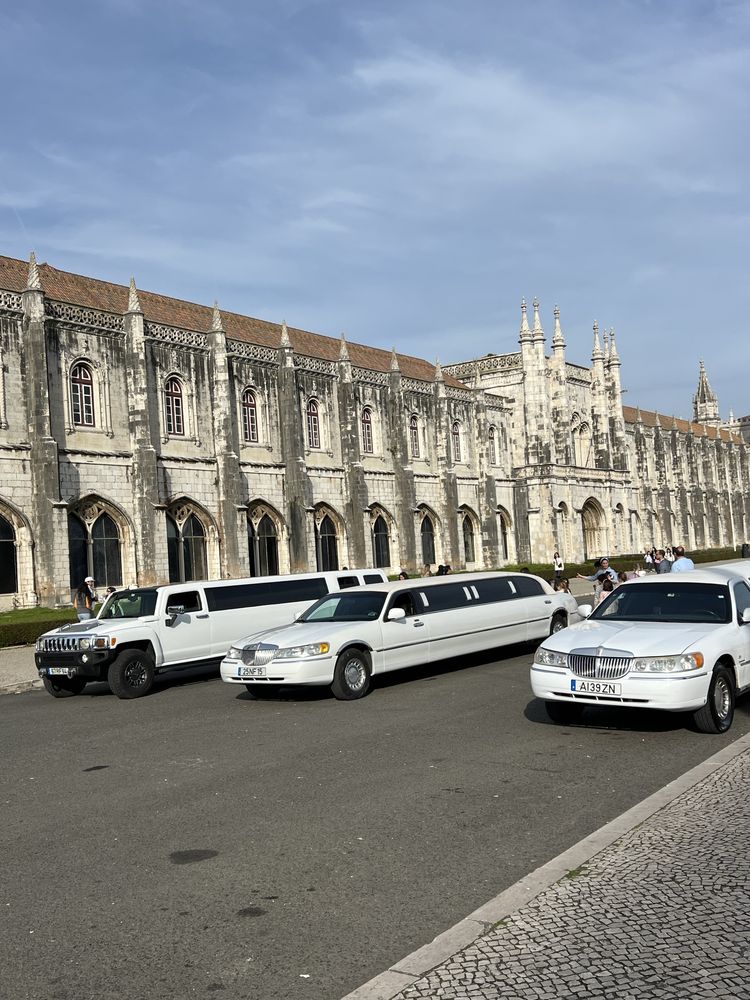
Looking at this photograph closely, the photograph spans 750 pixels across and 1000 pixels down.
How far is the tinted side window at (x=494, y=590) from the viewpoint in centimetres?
1577

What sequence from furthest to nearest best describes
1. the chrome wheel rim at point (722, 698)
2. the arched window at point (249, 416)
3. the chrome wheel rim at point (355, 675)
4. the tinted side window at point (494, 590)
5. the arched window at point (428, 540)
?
1. the arched window at point (428, 540)
2. the arched window at point (249, 416)
3. the tinted side window at point (494, 590)
4. the chrome wheel rim at point (355, 675)
5. the chrome wheel rim at point (722, 698)

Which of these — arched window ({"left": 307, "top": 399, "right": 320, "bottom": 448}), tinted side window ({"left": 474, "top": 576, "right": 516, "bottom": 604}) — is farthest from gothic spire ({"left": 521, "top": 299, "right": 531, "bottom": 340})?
tinted side window ({"left": 474, "top": 576, "right": 516, "bottom": 604})

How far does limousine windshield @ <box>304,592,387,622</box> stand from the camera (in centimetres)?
1380

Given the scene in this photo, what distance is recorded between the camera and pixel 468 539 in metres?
47.6

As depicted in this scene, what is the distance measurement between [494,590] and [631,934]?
11.6m

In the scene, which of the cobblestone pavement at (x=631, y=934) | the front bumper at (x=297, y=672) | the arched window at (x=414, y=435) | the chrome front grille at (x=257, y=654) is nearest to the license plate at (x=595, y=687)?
the cobblestone pavement at (x=631, y=934)

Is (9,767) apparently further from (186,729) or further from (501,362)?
(501,362)

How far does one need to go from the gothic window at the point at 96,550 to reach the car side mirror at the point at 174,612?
548 inches

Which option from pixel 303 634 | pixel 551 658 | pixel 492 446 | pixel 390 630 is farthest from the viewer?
pixel 492 446

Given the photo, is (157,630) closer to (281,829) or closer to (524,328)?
(281,829)

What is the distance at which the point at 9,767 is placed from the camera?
9391 millimetres

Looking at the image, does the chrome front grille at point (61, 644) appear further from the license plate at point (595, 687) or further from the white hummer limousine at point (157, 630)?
the license plate at point (595, 687)

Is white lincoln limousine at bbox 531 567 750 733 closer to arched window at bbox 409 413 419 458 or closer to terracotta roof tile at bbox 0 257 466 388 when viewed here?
terracotta roof tile at bbox 0 257 466 388

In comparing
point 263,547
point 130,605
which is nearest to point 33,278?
point 263,547
